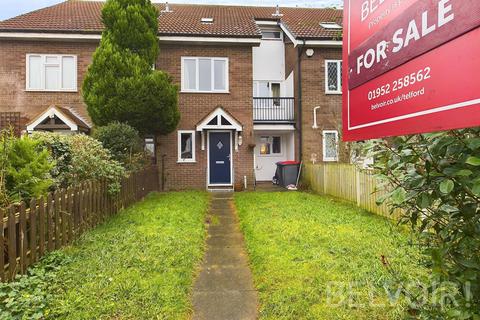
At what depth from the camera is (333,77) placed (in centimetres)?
1631

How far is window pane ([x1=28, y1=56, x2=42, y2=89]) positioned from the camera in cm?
1434

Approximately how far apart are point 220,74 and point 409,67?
14.1 metres

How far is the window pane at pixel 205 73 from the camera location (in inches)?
592

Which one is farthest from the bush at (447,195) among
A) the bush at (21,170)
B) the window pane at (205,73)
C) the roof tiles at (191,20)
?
the roof tiles at (191,20)

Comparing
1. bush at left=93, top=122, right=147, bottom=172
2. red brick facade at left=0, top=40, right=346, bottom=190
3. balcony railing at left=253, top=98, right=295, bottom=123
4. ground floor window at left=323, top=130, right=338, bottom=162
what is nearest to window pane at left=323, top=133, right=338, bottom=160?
ground floor window at left=323, top=130, right=338, bottom=162

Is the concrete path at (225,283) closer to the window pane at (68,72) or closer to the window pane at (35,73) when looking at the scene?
the window pane at (68,72)

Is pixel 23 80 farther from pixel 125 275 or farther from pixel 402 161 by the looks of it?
pixel 402 161

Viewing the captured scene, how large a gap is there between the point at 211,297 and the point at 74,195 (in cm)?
352

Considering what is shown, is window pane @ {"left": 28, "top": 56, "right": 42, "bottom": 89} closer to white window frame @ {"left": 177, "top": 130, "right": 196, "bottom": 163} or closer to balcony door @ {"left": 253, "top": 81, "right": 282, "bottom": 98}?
white window frame @ {"left": 177, "top": 130, "right": 196, "bottom": 163}

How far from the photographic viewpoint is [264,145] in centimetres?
1767

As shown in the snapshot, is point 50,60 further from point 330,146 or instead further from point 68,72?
point 330,146

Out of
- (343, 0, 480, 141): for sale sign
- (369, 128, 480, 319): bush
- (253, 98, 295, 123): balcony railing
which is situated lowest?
(369, 128, 480, 319): bush

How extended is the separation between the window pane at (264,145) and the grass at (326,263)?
909cm

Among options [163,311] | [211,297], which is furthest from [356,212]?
[163,311]
